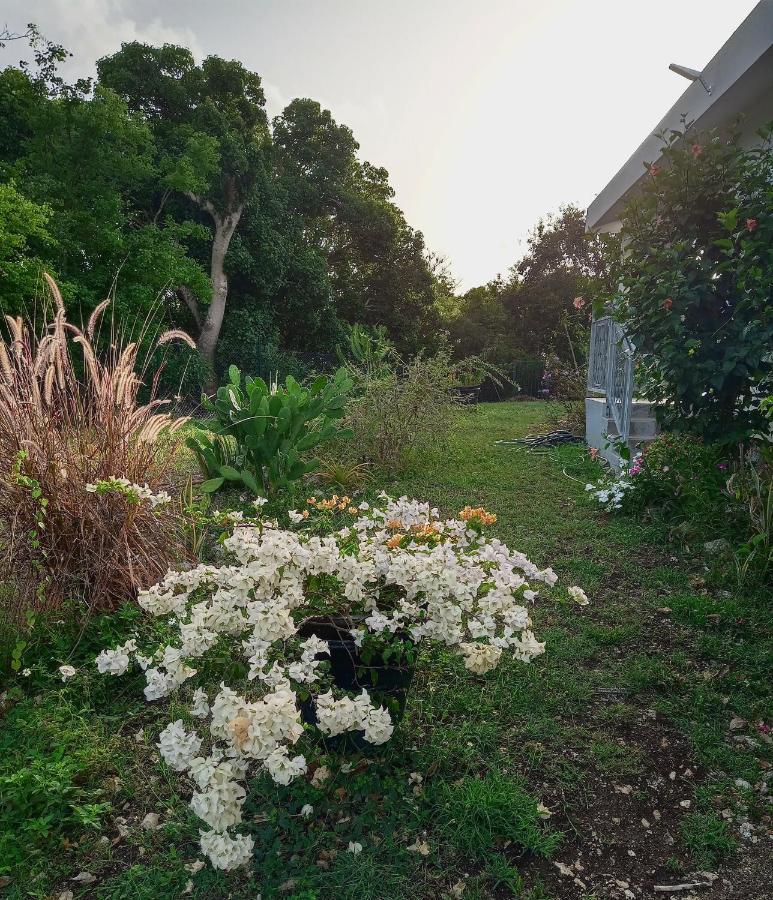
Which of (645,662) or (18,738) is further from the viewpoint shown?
(645,662)

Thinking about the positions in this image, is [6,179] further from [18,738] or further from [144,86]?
[18,738]

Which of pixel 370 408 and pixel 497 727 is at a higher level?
pixel 370 408

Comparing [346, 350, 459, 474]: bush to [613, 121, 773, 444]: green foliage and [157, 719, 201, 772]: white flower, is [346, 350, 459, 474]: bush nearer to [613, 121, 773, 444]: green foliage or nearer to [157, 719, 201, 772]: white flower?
[613, 121, 773, 444]: green foliage

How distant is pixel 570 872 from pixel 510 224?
75.3 ft

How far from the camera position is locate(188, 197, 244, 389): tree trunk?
17453 mm

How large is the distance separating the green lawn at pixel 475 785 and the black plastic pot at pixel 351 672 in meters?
0.20

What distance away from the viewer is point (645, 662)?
→ 289cm

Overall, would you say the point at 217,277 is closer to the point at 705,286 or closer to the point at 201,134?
the point at 201,134

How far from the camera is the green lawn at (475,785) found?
5.90 feet

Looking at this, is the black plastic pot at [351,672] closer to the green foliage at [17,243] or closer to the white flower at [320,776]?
the white flower at [320,776]

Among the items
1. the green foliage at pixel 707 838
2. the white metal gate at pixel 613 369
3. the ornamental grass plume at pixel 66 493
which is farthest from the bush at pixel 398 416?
the green foliage at pixel 707 838

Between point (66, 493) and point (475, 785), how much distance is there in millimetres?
2163

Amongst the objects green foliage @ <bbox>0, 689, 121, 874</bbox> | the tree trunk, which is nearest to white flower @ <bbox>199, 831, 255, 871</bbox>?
green foliage @ <bbox>0, 689, 121, 874</bbox>

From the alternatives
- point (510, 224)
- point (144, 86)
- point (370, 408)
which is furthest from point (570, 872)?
point (510, 224)
